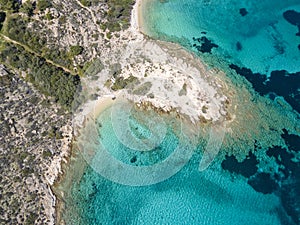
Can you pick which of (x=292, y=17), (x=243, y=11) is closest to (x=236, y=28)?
(x=243, y=11)

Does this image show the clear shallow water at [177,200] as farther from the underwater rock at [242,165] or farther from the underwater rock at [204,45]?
the underwater rock at [204,45]

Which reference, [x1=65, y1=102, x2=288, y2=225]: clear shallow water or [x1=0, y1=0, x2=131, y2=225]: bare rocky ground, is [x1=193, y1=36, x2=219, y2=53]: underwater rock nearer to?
[x1=0, y1=0, x2=131, y2=225]: bare rocky ground

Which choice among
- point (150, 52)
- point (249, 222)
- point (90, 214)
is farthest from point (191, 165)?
point (150, 52)

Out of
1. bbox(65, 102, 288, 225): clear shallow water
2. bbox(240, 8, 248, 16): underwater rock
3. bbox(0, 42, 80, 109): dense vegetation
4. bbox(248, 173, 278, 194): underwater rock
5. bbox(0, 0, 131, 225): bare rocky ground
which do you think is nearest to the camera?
bbox(65, 102, 288, 225): clear shallow water

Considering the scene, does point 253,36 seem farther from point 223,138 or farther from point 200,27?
point 223,138

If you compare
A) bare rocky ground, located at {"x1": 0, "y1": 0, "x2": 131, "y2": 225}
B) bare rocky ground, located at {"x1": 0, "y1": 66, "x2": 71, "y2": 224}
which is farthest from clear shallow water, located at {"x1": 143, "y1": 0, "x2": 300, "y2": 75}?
bare rocky ground, located at {"x1": 0, "y1": 66, "x2": 71, "y2": 224}

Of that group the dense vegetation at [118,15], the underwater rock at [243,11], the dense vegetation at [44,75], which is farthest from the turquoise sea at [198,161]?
the dense vegetation at [44,75]
